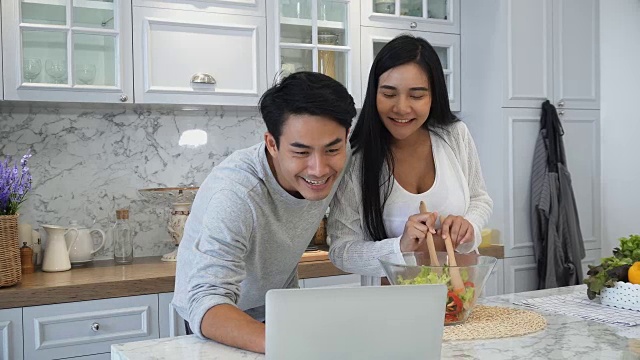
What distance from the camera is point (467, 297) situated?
156cm

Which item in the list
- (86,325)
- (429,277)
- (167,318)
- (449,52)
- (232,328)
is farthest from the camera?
(449,52)

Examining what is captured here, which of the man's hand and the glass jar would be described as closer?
the man's hand

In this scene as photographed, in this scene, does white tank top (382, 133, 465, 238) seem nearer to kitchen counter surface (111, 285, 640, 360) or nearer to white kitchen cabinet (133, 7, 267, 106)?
kitchen counter surface (111, 285, 640, 360)

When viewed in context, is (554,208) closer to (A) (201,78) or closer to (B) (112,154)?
(A) (201,78)

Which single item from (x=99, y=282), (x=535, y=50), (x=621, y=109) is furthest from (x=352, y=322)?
(x=621, y=109)

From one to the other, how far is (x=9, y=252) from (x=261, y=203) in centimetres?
137

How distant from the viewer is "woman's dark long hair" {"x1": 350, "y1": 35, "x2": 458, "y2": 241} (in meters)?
1.85

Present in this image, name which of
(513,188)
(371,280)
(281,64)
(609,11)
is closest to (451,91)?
(513,188)

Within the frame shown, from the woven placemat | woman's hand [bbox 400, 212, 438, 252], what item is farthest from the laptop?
woman's hand [bbox 400, 212, 438, 252]

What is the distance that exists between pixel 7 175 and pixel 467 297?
1.79 meters

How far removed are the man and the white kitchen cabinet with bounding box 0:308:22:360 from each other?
109 centimetres

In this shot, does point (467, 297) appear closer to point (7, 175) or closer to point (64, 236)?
point (7, 175)

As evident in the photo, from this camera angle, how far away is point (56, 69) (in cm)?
280

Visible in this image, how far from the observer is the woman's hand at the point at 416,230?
5.40 feet
